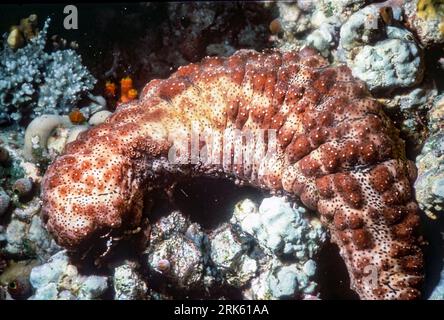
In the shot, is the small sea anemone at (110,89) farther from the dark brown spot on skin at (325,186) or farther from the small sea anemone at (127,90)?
the dark brown spot on skin at (325,186)

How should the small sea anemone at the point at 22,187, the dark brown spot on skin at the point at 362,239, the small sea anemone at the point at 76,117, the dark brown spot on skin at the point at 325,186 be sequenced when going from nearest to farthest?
the dark brown spot on skin at the point at 362,239 < the dark brown spot on skin at the point at 325,186 < the small sea anemone at the point at 22,187 < the small sea anemone at the point at 76,117

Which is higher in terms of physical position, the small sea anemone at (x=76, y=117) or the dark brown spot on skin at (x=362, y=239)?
the small sea anemone at (x=76, y=117)

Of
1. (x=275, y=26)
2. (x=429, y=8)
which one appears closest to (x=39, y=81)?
(x=275, y=26)

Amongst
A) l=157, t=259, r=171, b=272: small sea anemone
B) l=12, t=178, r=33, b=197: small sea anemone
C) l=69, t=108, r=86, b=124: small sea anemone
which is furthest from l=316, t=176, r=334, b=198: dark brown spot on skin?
l=12, t=178, r=33, b=197: small sea anemone

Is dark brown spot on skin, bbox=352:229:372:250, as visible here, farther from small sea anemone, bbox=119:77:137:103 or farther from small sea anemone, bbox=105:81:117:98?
small sea anemone, bbox=105:81:117:98

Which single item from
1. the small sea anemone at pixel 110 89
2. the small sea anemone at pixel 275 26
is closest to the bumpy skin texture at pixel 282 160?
the small sea anemone at pixel 275 26
